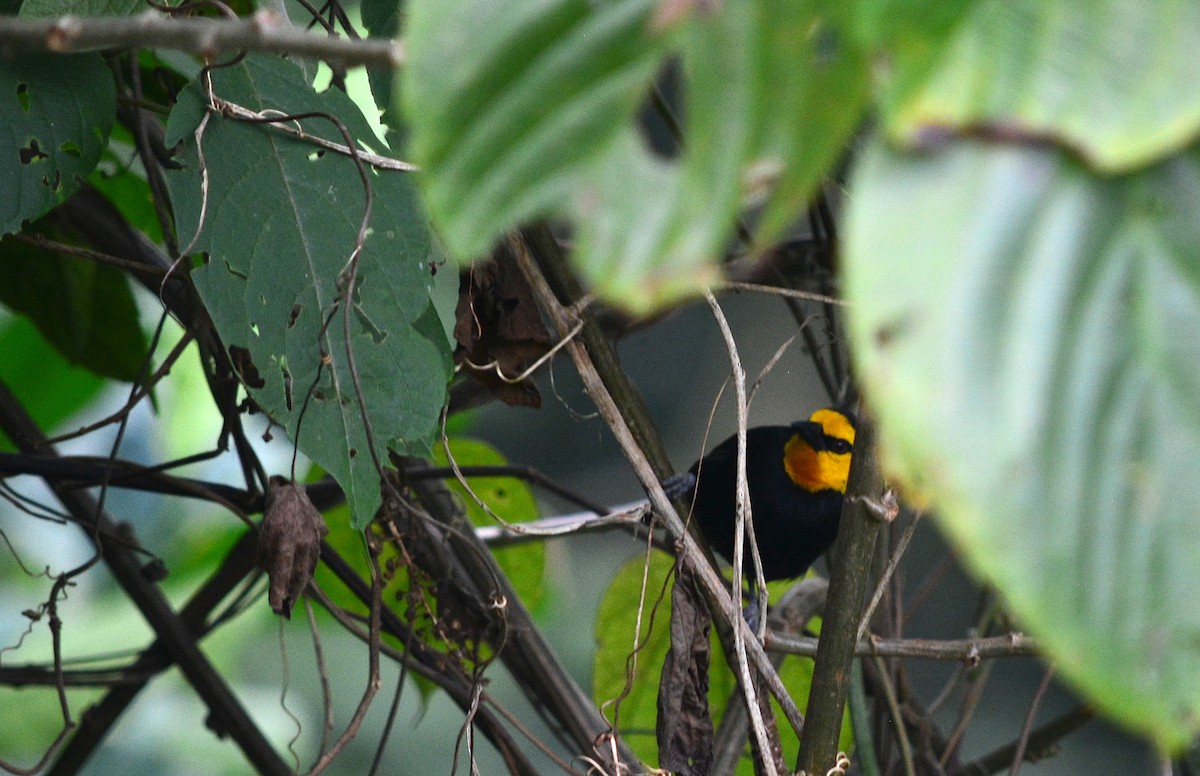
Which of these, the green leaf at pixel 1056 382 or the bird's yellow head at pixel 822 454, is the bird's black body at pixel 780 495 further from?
the green leaf at pixel 1056 382

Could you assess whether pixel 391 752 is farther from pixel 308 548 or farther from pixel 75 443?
pixel 308 548

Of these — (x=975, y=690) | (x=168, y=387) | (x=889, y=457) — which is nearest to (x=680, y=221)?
(x=889, y=457)

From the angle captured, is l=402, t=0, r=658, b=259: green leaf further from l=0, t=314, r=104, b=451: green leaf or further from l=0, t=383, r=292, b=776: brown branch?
l=0, t=314, r=104, b=451: green leaf

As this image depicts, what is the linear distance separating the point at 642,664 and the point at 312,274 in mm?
902

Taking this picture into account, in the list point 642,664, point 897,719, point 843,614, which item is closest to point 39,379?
point 642,664

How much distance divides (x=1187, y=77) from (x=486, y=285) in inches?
31.3

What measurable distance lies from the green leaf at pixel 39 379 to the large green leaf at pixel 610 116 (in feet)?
7.40

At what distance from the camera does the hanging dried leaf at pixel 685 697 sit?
969mm

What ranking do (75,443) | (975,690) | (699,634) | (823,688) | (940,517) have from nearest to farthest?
(940,517), (823,688), (699,634), (975,690), (75,443)

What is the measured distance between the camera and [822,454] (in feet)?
8.80

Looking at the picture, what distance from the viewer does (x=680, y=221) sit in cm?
33

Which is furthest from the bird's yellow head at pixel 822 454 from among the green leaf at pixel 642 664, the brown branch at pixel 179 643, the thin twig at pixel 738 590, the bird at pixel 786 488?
the thin twig at pixel 738 590

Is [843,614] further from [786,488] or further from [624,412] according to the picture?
[786,488]

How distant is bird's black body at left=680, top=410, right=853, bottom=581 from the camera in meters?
2.38
